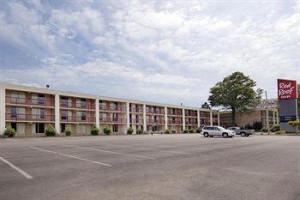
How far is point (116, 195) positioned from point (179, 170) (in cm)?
394

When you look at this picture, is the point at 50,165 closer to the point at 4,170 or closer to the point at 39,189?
the point at 4,170

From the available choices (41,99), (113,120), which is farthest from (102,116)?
(41,99)

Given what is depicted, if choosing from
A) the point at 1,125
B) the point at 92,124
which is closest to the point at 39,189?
the point at 1,125

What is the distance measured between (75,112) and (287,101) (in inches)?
1554

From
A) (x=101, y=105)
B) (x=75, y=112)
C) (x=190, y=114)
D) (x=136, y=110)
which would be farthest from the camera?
(x=190, y=114)

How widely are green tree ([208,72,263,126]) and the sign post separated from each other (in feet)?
63.6

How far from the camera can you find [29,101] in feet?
161

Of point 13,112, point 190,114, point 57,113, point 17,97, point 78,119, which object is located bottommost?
point 78,119

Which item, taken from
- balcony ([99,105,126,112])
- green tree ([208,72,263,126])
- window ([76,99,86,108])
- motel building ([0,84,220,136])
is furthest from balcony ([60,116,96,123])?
green tree ([208,72,263,126])

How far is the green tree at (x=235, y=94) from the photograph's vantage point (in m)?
74.3

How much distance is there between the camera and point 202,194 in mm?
6691

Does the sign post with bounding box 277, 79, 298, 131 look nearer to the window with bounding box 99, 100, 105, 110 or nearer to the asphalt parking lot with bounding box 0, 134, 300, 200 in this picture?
the window with bounding box 99, 100, 105, 110

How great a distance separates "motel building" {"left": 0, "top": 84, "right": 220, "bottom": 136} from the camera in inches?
1849

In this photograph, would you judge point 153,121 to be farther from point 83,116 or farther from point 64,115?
point 64,115
